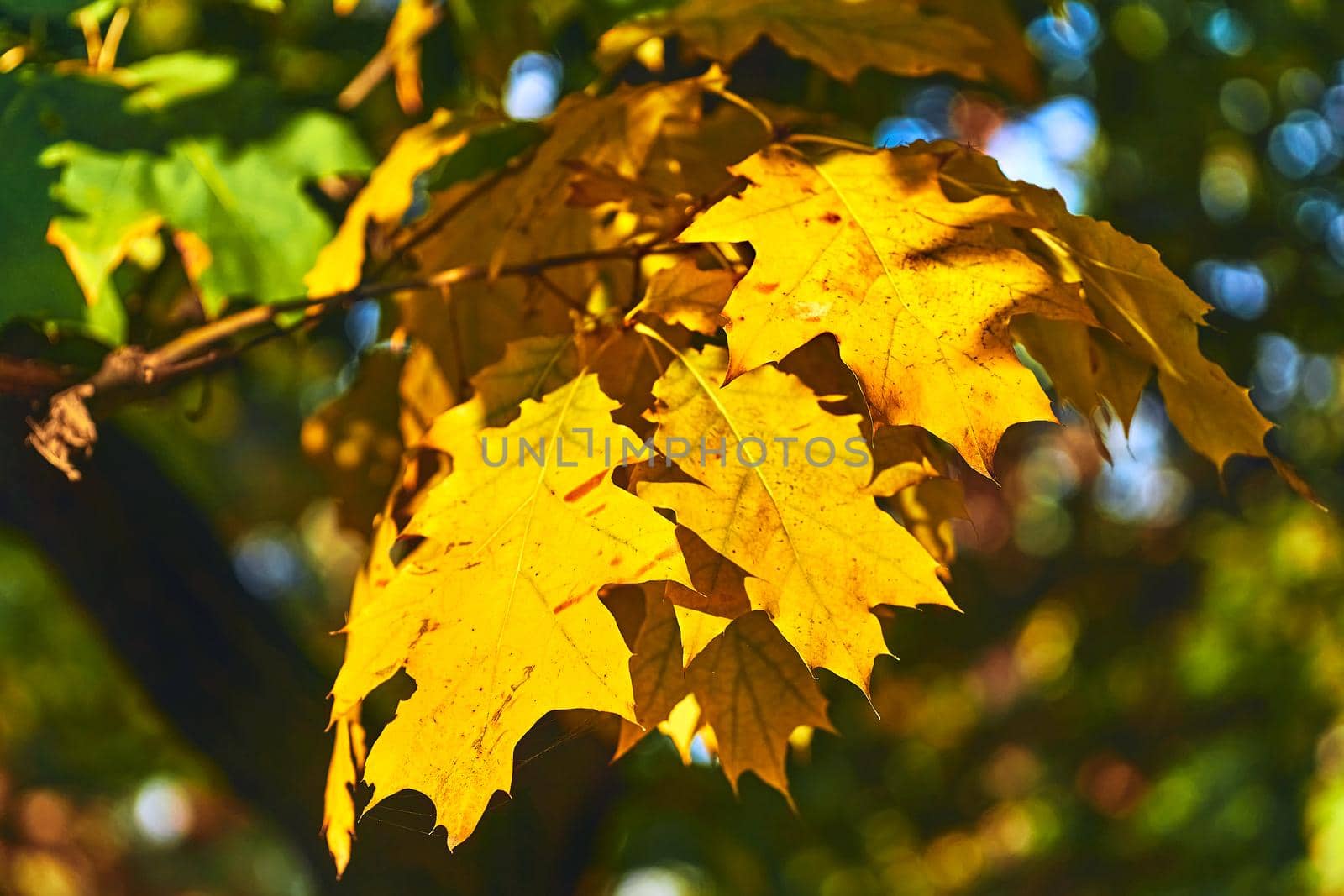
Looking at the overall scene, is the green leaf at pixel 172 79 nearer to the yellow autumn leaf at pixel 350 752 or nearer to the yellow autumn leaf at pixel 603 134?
the yellow autumn leaf at pixel 603 134

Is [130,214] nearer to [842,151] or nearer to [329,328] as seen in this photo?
[329,328]

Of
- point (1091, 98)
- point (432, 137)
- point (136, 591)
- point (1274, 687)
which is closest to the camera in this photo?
point (432, 137)

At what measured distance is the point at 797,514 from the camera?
0.66 metres

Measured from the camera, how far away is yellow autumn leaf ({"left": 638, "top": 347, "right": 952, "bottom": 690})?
2.09 feet

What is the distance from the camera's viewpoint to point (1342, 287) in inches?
83.0

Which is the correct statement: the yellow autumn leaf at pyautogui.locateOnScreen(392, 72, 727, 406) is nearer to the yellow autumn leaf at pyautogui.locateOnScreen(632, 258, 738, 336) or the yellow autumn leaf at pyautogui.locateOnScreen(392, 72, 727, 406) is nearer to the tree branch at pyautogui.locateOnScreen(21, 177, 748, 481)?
the tree branch at pyautogui.locateOnScreen(21, 177, 748, 481)

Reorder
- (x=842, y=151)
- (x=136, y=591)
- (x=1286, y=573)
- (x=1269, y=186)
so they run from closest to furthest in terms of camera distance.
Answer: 1. (x=842, y=151)
2. (x=136, y=591)
3. (x=1269, y=186)
4. (x=1286, y=573)

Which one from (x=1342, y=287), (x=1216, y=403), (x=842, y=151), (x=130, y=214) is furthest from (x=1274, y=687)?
(x=130, y=214)

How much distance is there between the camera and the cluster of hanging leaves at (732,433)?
2.04ft

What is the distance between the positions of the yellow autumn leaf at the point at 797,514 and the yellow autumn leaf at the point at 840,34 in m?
0.40

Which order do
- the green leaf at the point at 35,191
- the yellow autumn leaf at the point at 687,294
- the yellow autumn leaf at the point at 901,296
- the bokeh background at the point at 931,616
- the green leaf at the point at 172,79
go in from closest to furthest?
the yellow autumn leaf at the point at 901,296
the yellow autumn leaf at the point at 687,294
the green leaf at the point at 35,191
the green leaf at the point at 172,79
the bokeh background at the point at 931,616

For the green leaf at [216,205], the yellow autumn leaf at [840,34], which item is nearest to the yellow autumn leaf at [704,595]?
the yellow autumn leaf at [840,34]

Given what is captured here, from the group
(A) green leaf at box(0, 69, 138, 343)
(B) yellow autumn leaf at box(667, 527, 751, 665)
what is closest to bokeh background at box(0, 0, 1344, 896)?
(A) green leaf at box(0, 69, 138, 343)

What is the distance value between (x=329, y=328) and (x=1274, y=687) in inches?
104
